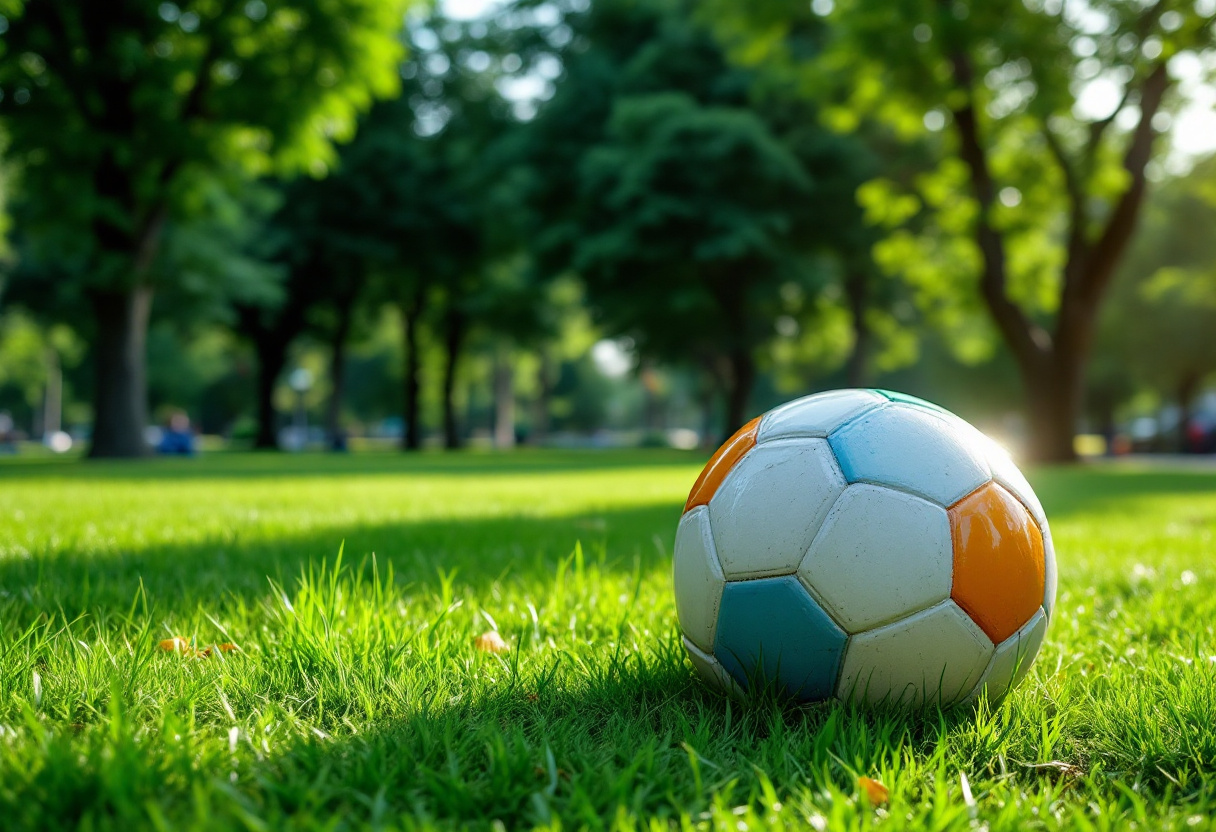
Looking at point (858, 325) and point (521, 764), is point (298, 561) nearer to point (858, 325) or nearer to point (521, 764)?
point (521, 764)

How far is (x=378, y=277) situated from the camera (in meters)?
33.0

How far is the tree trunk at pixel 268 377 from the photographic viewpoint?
34.9 m

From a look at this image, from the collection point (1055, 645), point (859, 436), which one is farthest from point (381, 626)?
point (1055, 645)

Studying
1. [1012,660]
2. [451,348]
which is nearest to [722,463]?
[1012,660]

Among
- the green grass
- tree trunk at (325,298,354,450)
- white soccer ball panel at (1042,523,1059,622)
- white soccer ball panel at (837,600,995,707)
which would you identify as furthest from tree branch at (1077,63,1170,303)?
tree trunk at (325,298,354,450)

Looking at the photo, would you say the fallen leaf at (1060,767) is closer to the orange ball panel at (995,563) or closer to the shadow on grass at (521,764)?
the shadow on grass at (521,764)

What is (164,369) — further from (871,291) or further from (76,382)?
(871,291)

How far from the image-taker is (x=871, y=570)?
2275mm

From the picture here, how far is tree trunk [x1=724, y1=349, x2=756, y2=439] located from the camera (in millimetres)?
26484

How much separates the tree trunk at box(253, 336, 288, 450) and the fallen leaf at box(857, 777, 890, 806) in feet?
116

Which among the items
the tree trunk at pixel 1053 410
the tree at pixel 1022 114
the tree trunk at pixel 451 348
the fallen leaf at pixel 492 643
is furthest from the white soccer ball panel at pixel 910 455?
the tree trunk at pixel 451 348

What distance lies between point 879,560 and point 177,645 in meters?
2.05

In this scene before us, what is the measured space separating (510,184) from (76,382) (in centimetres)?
4480

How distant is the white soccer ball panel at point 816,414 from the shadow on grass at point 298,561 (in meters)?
1.41
